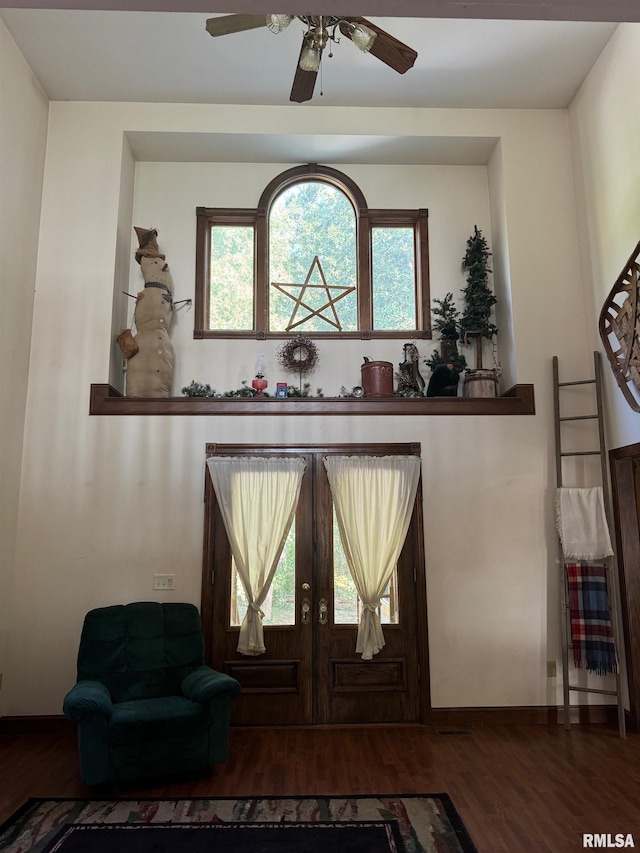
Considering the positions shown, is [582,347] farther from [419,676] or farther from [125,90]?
[125,90]

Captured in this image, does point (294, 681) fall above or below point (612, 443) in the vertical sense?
below

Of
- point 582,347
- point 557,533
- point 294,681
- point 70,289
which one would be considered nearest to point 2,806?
point 294,681

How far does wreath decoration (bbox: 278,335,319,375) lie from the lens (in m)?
5.64

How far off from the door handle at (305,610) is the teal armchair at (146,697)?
0.89 meters

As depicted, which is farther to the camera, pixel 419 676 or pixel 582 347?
pixel 582 347

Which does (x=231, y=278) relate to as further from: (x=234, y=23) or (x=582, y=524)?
(x=582, y=524)

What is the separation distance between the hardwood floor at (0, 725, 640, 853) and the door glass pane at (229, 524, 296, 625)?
2.76 feet

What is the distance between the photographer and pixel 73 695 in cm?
375

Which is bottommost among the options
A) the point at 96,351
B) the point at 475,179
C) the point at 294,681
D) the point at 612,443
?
the point at 294,681

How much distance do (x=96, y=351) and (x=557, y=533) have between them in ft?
14.0

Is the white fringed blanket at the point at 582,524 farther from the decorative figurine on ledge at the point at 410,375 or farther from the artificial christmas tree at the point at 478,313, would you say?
the decorative figurine on ledge at the point at 410,375

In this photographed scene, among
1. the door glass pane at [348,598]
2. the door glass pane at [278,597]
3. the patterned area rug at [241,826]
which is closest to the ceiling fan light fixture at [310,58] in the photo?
the door glass pane at [348,598]

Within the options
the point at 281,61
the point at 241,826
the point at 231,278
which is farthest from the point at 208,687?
the point at 281,61

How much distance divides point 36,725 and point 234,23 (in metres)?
5.19
